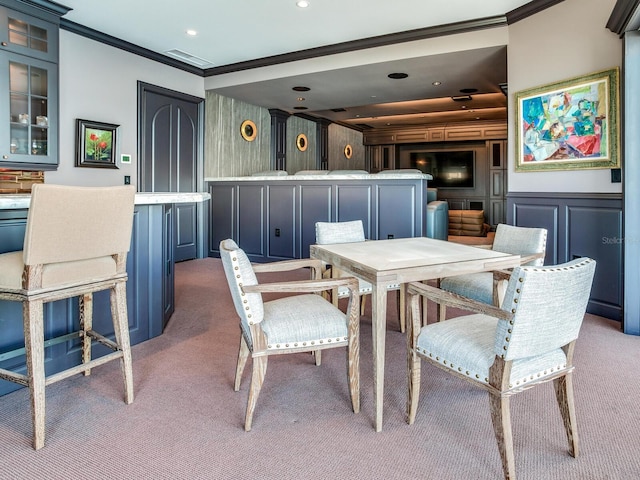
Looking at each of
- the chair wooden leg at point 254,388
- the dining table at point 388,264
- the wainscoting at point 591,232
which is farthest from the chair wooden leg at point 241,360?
the wainscoting at point 591,232

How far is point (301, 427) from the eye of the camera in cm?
179

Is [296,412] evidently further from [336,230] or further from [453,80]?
[453,80]

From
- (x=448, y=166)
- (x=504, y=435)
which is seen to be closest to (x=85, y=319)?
(x=504, y=435)

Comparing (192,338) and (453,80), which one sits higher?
(453,80)

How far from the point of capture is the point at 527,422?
71.6 inches

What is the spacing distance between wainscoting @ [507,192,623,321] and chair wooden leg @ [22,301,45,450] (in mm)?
3751

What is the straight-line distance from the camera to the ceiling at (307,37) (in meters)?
4.02

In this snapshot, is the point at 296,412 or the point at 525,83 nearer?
the point at 296,412

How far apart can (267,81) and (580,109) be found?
3829 millimetres

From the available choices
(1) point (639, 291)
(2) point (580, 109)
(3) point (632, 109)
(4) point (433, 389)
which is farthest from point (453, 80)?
(4) point (433, 389)

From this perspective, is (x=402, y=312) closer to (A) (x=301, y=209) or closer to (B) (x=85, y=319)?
(B) (x=85, y=319)

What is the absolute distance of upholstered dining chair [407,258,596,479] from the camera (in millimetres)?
1305

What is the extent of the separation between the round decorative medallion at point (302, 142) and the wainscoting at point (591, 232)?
5292 mm

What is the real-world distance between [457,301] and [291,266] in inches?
38.4
